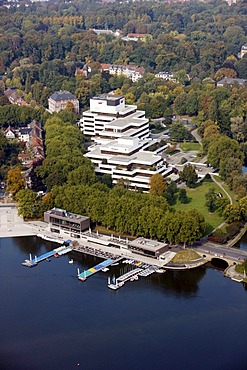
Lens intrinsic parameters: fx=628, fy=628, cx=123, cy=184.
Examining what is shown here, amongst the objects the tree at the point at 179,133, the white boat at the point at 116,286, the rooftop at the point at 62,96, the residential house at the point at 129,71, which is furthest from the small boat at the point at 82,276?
the residential house at the point at 129,71

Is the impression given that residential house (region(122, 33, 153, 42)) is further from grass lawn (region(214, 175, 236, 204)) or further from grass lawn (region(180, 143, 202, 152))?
grass lawn (region(214, 175, 236, 204))


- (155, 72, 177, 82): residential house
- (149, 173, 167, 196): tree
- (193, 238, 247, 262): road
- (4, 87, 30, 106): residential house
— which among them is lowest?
(4, 87, 30, 106): residential house

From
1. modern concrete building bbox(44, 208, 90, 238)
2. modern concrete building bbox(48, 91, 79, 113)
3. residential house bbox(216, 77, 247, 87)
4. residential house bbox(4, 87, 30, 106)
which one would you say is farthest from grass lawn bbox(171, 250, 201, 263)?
residential house bbox(216, 77, 247, 87)

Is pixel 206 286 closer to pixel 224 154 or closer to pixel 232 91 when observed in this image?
pixel 224 154

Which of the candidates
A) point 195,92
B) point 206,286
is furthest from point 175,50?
point 206,286

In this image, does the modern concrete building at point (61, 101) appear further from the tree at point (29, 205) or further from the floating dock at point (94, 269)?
the floating dock at point (94, 269)

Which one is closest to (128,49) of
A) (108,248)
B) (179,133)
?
(179,133)
